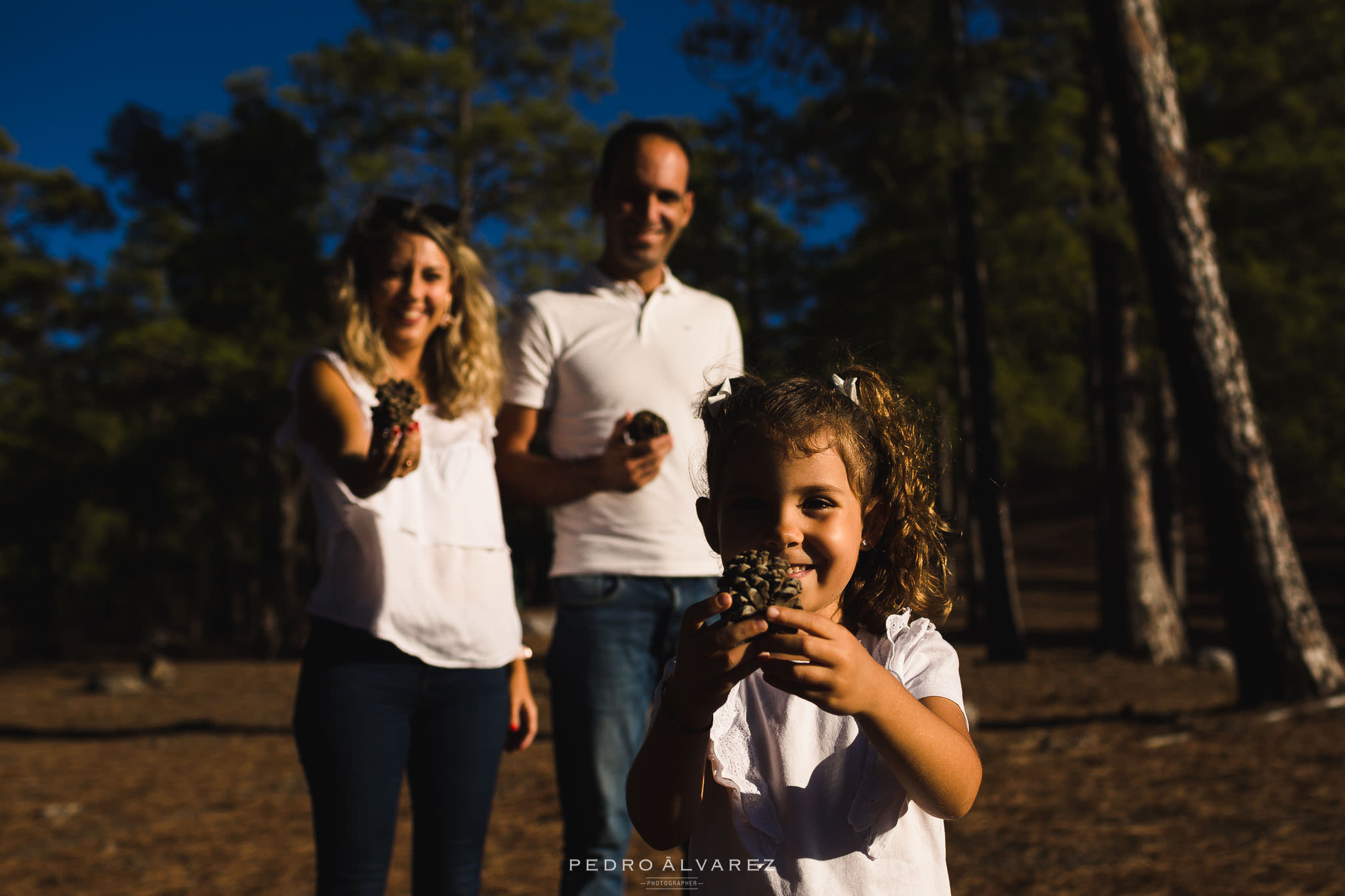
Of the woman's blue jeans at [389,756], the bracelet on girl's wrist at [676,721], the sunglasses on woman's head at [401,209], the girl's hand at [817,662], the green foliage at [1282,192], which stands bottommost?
the woman's blue jeans at [389,756]

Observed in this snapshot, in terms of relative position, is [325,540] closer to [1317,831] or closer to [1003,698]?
[1317,831]

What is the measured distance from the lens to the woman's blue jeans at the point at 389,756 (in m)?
2.38

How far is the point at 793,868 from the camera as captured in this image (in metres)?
1.61

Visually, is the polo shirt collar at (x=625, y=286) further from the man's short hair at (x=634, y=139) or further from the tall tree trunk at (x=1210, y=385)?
the tall tree trunk at (x=1210, y=385)

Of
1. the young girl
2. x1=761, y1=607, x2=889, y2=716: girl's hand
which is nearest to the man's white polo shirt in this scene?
the young girl

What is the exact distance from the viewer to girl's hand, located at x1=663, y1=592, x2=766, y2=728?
1.30 metres

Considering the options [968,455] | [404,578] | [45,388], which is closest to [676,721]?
[404,578]

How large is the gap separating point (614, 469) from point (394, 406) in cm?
62

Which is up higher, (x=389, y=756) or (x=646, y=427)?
(x=646, y=427)

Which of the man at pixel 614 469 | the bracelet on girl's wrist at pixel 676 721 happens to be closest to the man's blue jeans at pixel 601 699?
the man at pixel 614 469

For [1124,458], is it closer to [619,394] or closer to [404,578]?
[619,394]

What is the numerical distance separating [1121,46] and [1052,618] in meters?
14.5

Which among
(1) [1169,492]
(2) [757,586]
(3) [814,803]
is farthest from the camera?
(1) [1169,492]

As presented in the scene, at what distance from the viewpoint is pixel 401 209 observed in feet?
9.30
